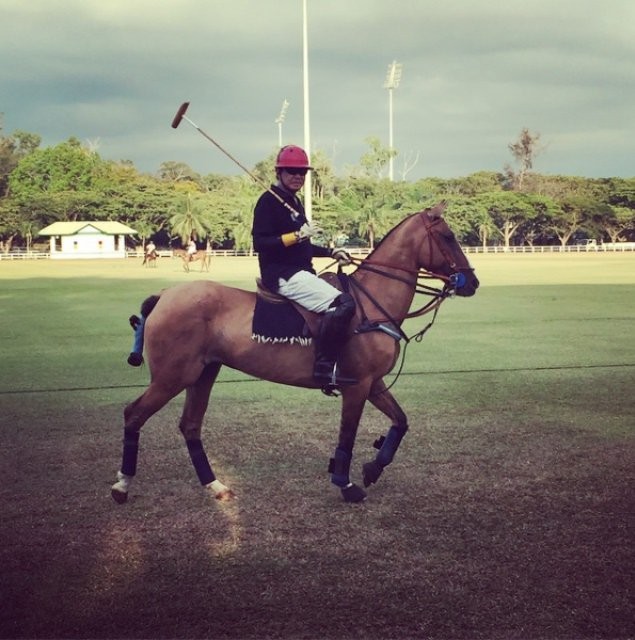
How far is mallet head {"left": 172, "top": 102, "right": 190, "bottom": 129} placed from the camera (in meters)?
6.41

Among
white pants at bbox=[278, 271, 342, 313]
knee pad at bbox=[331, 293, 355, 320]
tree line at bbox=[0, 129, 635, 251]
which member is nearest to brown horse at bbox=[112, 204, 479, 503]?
knee pad at bbox=[331, 293, 355, 320]

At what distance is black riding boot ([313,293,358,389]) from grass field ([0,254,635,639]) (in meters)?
0.93

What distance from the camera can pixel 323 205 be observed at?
292 feet

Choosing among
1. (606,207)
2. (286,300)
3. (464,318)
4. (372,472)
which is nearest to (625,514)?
(372,472)

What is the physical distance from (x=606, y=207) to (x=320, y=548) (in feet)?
317

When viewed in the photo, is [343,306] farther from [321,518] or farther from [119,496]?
[119,496]

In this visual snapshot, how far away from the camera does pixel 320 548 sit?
4980 mm

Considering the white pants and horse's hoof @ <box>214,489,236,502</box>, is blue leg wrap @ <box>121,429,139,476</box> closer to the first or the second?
horse's hoof @ <box>214,489,236,502</box>

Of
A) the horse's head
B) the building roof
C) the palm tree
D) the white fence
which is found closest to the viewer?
the horse's head

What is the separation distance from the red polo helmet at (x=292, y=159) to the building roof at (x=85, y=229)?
8061 centimetres

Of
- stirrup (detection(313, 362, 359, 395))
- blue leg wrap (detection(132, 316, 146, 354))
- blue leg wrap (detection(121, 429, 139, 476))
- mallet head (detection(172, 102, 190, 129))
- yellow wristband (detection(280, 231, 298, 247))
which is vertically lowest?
blue leg wrap (detection(121, 429, 139, 476))

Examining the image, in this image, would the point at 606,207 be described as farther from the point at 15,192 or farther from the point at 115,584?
the point at 115,584

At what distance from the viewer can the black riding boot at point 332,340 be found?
5.99 m

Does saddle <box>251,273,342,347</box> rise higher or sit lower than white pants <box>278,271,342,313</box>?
lower
